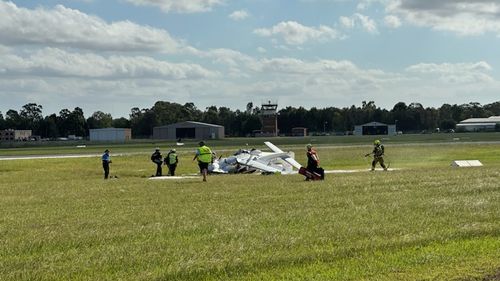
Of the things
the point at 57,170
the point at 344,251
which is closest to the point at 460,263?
the point at 344,251

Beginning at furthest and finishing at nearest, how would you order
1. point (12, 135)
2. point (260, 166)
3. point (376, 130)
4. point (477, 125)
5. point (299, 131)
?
point (376, 130)
point (299, 131)
point (12, 135)
point (477, 125)
point (260, 166)

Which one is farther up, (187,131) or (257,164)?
(187,131)

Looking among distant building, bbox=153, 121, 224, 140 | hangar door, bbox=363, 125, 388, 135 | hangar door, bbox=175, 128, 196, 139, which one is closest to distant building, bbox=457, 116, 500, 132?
hangar door, bbox=363, 125, 388, 135

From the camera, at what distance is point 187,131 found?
17062cm

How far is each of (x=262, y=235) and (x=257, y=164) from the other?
24276 mm

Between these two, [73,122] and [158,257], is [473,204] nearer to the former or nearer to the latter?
[158,257]

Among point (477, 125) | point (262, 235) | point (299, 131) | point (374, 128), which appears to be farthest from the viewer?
point (374, 128)

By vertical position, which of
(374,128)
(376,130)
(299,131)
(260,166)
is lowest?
(376,130)

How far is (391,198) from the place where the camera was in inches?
622

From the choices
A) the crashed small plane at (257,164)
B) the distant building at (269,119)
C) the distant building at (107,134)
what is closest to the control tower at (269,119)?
the distant building at (269,119)

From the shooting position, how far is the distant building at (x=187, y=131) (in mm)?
167375

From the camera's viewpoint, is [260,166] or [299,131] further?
[299,131]

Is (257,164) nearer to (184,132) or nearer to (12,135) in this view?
(184,132)

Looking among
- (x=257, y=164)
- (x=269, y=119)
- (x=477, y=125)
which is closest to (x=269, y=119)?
(x=269, y=119)
